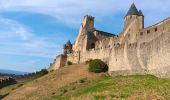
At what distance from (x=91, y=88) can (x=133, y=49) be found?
29.9 ft

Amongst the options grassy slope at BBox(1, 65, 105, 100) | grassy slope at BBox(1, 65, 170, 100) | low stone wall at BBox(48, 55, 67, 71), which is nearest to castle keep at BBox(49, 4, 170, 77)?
grassy slope at BBox(1, 65, 170, 100)

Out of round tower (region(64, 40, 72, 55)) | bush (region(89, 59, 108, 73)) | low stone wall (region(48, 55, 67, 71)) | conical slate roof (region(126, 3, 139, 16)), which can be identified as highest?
conical slate roof (region(126, 3, 139, 16))

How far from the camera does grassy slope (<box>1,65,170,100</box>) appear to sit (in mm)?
36125

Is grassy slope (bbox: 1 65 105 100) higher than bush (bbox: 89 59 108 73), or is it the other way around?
bush (bbox: 89 59 108 73)

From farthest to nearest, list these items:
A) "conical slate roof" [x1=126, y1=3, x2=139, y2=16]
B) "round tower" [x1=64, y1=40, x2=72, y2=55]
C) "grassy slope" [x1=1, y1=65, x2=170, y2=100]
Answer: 1. "round tower" [x1=64, y1=40, x2=72, y2=55]
2. "conical slate roof" [x1=126, y1=3, x2=139, y2=16]
3. "grassy slope" [x1=1, y1=65, x2=170, y2=100]

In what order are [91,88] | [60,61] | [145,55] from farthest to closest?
[60,61] → [145,55] → [91,88]

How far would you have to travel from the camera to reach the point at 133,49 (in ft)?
162

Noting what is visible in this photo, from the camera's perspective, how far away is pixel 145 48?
151 ft

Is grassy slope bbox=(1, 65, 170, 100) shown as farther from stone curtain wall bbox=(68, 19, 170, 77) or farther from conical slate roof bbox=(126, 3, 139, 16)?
conical slate roof bbox=(126, 3, 139, 16)

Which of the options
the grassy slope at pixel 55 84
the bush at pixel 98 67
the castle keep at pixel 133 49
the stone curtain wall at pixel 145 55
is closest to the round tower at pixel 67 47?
the castle keep at pixel 133 49

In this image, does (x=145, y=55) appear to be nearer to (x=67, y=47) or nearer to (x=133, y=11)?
(x=133, y=11)

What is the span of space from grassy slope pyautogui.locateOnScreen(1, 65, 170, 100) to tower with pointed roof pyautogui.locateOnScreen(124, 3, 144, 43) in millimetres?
6944

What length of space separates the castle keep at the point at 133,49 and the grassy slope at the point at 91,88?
5.98ft

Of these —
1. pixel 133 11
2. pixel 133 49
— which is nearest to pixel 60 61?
pixel 133 11
